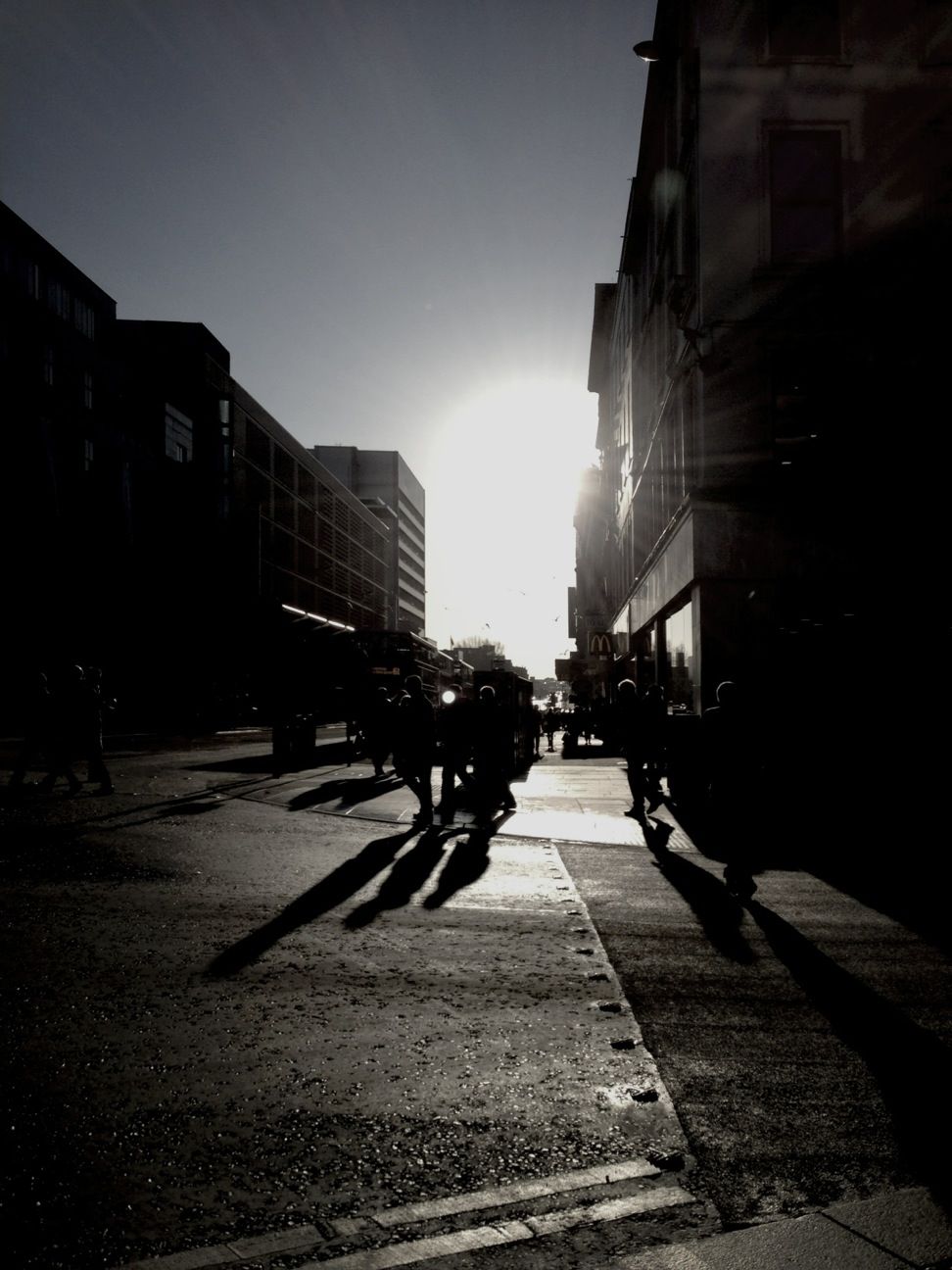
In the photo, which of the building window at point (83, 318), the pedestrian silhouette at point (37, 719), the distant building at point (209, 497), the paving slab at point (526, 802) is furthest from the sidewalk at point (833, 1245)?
the building window at point (83, 318)

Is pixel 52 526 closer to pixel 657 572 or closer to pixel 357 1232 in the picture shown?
pixel 657 572

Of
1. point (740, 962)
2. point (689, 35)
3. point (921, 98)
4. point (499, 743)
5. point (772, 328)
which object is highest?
point (689, 35)

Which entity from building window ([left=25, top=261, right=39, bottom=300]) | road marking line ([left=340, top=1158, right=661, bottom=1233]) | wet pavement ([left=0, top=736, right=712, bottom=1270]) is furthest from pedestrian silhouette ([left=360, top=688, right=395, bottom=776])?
building window ([left=25, top=261, right=39, bottom=300])

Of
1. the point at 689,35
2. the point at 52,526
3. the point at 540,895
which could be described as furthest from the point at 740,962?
the point at 52,526

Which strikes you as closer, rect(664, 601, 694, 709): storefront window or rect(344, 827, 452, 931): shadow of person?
rect(344, 827, 452, 931): shadow of person

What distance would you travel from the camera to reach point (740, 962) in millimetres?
6258

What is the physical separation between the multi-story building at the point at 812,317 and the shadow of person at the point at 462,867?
939 centimetres

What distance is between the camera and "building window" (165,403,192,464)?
65125 millimetres

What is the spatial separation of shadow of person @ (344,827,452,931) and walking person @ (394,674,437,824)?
2.24 ft

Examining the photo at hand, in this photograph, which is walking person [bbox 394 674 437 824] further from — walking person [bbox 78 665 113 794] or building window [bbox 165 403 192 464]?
building window [bbox 165 403 192 464]

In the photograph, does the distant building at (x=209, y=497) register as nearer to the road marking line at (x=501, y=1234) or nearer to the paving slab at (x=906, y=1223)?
the road marking line at (x=501, y=1234)

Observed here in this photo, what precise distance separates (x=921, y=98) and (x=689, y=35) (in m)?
4.82

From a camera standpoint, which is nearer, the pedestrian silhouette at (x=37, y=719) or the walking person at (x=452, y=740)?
the walking person at (x=452, y=740)

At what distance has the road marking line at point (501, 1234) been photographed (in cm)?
279
